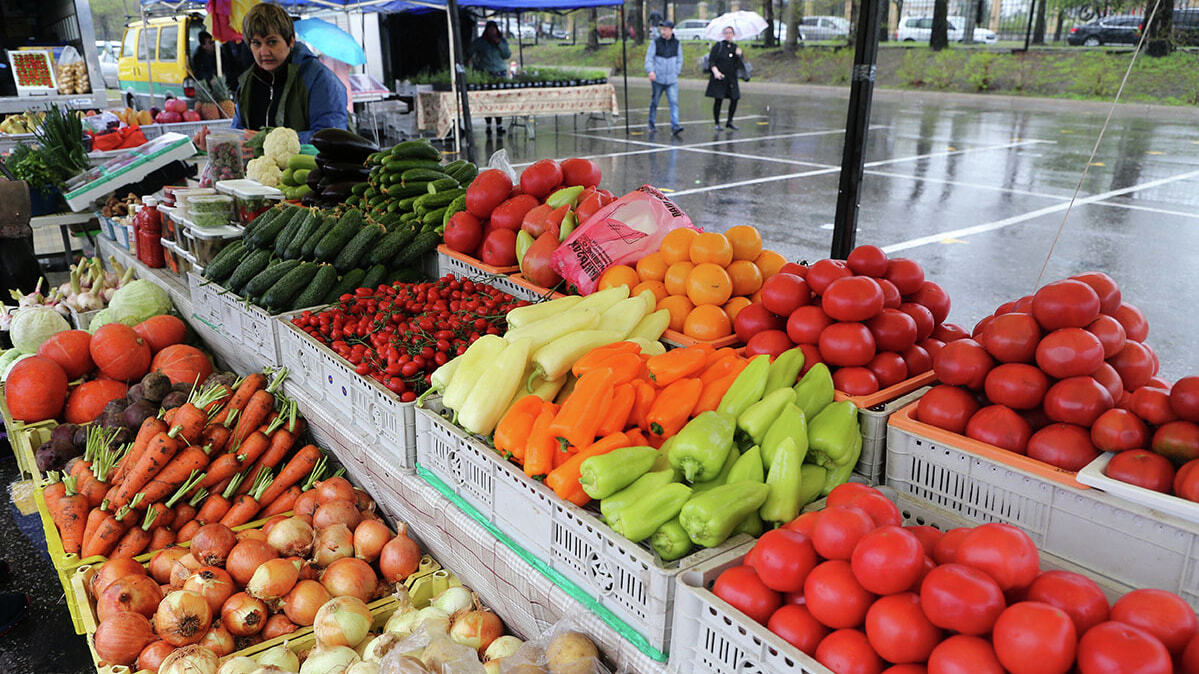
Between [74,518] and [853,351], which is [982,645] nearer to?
[853,351]

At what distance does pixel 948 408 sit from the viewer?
2.04m

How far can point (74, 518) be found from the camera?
287 centimetres

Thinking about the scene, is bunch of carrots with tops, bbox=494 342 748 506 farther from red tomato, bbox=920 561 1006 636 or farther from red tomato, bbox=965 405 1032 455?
red tomato, bbox=920 561 1006 636

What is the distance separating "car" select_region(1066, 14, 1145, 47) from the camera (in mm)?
27078

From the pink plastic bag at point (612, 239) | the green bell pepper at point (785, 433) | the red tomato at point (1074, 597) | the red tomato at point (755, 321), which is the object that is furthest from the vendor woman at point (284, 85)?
the red tomato at point (1074, 597)

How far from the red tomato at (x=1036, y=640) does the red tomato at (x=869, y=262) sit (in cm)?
135

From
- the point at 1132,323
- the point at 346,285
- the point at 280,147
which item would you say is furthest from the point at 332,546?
the point at 280,147

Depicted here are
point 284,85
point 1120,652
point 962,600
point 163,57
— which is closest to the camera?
point 1120,652

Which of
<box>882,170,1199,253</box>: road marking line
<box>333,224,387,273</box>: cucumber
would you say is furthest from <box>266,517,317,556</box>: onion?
<box>882,170,1199,253</box>: road marking line

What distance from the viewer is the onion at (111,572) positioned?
2.54 metres

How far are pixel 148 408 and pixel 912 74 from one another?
27.4m

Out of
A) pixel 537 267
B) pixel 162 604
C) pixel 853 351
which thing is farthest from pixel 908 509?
pixel 162 604

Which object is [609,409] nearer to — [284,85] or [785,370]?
[785,370]

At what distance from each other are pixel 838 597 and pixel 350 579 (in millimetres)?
1628
